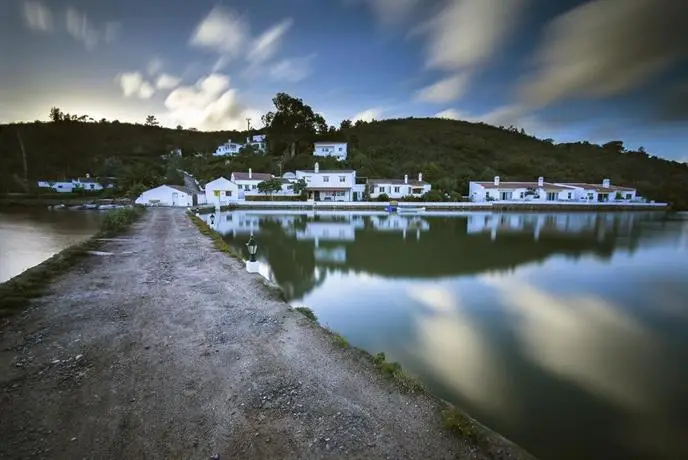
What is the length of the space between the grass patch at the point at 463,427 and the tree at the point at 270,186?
117 ft

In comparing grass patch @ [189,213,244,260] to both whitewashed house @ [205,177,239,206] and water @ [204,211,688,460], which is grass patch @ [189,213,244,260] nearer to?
water @ [204,211,688,460]

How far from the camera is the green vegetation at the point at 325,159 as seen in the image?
49219 mm

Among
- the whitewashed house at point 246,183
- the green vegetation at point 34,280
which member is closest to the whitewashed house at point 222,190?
the whitewashed house at point 246,183

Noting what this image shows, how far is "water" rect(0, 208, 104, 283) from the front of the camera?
12.3 metres

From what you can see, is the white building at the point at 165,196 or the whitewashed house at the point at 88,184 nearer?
the white building at the point at 165,196

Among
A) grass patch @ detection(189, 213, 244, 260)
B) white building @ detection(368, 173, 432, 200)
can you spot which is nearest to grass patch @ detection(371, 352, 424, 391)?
grass patch @ detection(189, 213, 244, 260)

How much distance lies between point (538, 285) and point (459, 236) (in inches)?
386

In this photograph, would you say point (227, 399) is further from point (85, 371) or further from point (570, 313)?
point (570, 313)

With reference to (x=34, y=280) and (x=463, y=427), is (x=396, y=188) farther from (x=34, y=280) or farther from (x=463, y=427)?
(x=463, y=427)

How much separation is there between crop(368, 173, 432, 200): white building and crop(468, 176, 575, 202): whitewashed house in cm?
651

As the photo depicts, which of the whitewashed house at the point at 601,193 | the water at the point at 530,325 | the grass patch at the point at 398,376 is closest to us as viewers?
the grass patch at the point at 398,376

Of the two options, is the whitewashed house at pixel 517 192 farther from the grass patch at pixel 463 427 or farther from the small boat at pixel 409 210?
the grass patch at pixel 463 427

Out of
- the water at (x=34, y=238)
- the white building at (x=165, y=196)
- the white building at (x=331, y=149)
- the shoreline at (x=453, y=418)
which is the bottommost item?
the water at (x=34, y=238)

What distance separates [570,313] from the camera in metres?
8.41
